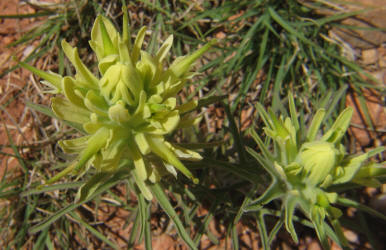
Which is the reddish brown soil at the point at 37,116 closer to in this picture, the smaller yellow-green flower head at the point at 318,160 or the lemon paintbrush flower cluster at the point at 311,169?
the lemon paintbrush flower cluster at the point at 311,169

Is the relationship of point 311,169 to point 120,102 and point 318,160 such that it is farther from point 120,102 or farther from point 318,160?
point 120,102

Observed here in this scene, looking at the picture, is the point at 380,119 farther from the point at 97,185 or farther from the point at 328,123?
the point at 97,185

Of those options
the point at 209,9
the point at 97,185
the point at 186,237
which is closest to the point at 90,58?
the point at 209,9

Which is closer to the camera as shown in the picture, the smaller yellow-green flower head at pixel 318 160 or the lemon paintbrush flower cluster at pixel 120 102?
the lemon paintbrush flower cluster at pixel 120 102

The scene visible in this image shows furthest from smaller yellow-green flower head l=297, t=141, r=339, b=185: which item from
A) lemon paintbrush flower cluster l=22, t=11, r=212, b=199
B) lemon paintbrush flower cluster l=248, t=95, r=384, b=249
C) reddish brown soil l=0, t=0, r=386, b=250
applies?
reddish brown soil l=0, t=0, r=386, b=250

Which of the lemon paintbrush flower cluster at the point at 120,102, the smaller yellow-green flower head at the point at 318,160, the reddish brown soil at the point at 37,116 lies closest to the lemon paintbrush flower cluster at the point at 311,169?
the smaller yellow-green flower head at the point at 318,160

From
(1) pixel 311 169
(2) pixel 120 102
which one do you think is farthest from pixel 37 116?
(1) pixel 311 169

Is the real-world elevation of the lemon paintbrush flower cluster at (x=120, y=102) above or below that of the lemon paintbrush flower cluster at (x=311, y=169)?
above
